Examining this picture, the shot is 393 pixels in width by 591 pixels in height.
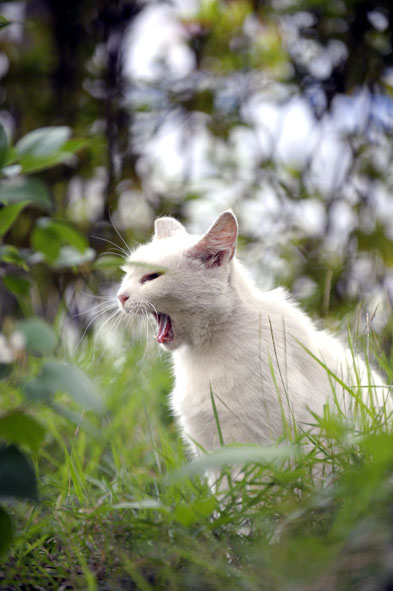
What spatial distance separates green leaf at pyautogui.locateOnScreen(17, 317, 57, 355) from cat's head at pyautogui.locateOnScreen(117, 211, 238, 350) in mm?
785

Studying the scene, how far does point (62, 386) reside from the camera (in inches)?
31.9

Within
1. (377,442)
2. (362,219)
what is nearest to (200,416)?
(377,442)

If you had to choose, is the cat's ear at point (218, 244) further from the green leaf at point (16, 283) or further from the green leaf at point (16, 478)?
the green leaf at point (16, 478)

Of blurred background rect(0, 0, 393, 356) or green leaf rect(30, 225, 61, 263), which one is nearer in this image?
green leaf rect(30, 225, 61, 263)

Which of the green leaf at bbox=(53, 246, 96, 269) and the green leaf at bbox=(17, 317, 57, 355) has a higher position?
the green leaf at bbox=(53, 246, 96, 269)

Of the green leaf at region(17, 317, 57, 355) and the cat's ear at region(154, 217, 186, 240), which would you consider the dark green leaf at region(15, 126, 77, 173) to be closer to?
the green leaf at region(17, 317, 57, 355)

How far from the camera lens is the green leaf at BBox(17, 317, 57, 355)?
32.9 inches

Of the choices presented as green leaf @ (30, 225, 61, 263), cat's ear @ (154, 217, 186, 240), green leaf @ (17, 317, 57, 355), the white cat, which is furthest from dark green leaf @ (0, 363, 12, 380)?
cat's ear @ (154, 217, 186, 240)

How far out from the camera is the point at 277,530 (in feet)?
3.62

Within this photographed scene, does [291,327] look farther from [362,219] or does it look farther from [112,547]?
[362,219]

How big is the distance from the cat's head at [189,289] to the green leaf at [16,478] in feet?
2.73

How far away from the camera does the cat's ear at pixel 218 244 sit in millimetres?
1648

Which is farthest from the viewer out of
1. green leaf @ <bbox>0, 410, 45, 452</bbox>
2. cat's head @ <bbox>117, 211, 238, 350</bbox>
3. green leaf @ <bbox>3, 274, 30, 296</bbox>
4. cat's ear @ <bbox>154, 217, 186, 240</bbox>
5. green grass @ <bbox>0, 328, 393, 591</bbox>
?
cat's ear @ <bbox>154, 217, 186, 240</bbox>

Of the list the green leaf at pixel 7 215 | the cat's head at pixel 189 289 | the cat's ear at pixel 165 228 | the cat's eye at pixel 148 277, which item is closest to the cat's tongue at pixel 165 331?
the cat's head at pixel 189 289
